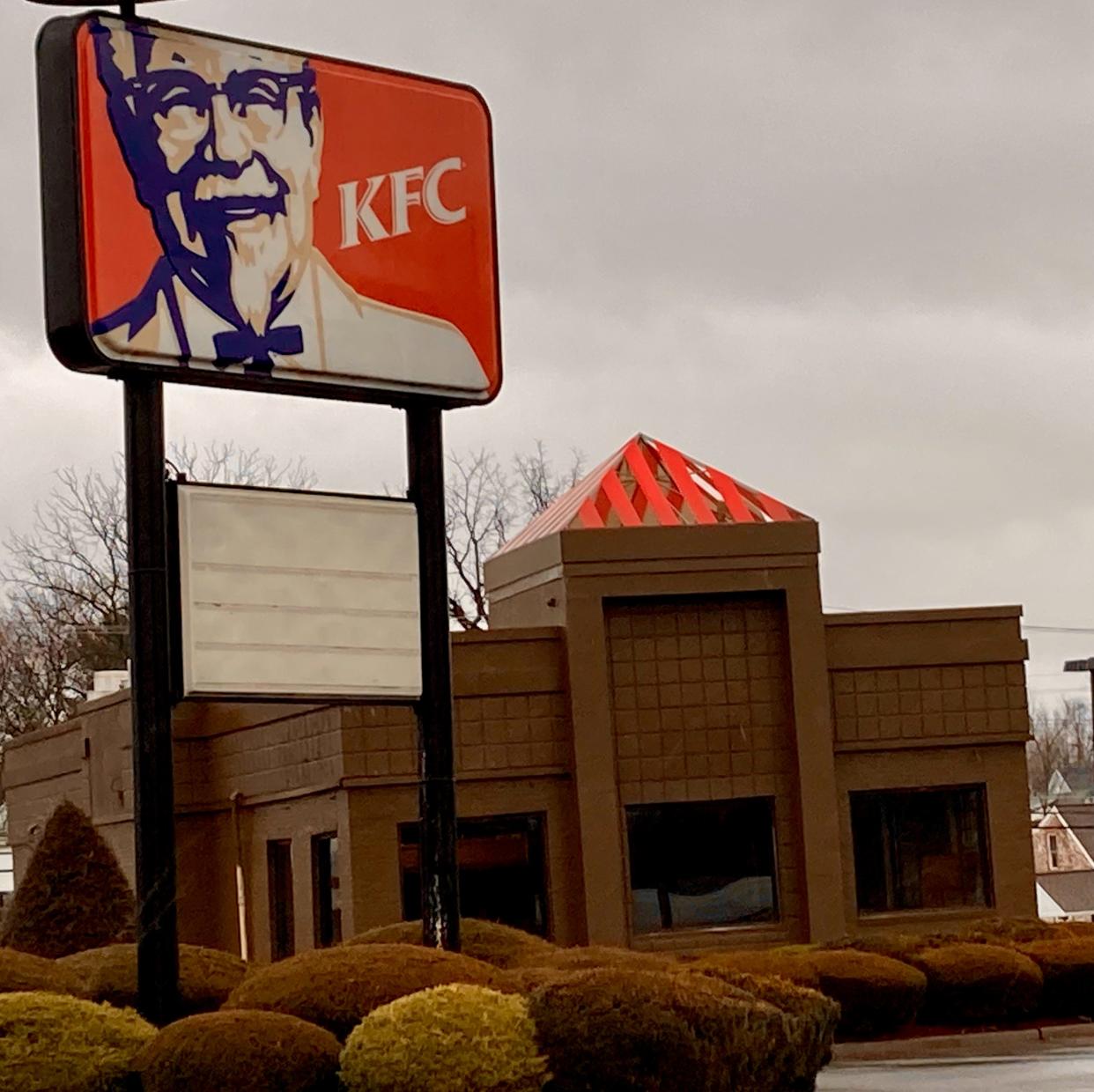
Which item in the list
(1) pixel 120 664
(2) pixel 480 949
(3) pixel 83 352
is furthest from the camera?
(1) pixel 120 664

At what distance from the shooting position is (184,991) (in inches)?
551

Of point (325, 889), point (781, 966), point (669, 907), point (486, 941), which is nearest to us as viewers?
point (486, 941)

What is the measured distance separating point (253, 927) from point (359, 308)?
17002mm

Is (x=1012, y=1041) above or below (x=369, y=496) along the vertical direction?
below

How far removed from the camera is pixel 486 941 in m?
15.4

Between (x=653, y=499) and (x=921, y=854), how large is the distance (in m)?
6.18

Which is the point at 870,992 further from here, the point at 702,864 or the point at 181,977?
the point at 181,977

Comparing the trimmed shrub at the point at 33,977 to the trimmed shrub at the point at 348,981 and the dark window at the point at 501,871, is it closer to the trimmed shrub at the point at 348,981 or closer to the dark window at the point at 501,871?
the trimmed shrub at the point at 348,981

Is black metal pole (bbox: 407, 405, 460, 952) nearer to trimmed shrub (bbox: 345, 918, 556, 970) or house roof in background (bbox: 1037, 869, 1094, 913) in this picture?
trimmed shrub (bbox: 345, 918, 556, 970)

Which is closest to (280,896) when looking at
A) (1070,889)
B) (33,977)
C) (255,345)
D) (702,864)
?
(702,864)

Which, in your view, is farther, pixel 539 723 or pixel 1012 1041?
pixel 539 723

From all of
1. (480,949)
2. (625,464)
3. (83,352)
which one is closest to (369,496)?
(83,352)

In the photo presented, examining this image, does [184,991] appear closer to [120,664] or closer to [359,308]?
[359,308]

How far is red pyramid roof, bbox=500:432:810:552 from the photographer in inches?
1111
